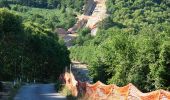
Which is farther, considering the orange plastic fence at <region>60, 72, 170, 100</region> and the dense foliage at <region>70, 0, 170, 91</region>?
the dense foliage at <region>70, 0, 170, 91</region>

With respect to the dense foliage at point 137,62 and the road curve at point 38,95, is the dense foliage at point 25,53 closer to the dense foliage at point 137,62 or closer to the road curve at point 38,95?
the road curve at point 38,95

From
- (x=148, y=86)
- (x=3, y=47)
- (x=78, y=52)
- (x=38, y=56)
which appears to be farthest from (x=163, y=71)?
(x=78, y=52)

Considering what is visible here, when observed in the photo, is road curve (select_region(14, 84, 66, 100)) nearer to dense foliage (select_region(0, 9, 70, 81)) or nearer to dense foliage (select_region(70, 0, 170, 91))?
dense foliage (select_region(70, 0, 170, 91))

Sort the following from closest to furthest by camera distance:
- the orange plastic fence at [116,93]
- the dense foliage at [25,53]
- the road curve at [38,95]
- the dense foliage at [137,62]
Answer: the orange plastic fence at [116,93] → the dense foliage at [137,62] → the road curve at [38,95] → the dense foliage at [25,53]

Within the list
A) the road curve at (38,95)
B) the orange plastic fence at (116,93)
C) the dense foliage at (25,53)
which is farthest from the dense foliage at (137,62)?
the dense foliage at (25,53)

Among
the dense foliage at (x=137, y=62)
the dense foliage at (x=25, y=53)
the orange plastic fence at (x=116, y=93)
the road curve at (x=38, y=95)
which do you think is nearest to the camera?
the orange plastic fence at (x=116, y=93)

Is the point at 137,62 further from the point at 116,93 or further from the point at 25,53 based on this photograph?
the point at 25,53

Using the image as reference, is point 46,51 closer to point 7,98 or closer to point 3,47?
point 3,47

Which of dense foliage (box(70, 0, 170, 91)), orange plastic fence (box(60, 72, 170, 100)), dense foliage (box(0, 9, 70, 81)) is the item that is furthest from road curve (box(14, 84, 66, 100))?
dense foliage (box(0, 9, 70, 81))

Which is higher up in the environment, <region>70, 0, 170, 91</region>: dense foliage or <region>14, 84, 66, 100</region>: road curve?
<region>70, 0, 170, 91</region>: dense foliage
